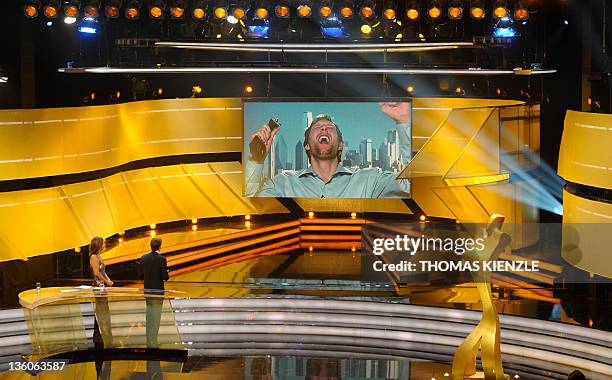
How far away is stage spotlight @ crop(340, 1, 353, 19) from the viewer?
10.7 meters

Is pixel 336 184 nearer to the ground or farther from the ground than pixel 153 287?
farther from the ground

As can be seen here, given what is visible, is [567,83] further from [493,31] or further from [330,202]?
[330,202]

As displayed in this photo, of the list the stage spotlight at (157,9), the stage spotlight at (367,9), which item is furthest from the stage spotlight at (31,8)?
the stage spotlight at (367,9)

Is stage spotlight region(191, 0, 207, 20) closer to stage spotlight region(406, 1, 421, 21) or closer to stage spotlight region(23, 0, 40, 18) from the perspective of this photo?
stage spotlight region(23, 0, 40, 18)

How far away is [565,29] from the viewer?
38.2 feet

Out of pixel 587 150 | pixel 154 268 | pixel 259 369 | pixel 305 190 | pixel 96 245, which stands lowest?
A: pixel 259 369

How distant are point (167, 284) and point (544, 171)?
4581mm

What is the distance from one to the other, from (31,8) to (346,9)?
3259mm

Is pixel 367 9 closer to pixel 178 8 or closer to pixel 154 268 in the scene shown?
pixel 178 8

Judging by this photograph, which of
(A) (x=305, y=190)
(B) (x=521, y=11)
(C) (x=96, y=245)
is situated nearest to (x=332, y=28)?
(B) (x=521, y=11)

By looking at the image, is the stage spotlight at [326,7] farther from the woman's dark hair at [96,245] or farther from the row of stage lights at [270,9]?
the woman's dark hair at [96,245]

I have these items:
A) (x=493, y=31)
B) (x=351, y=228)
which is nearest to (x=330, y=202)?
(x=351, y=228)

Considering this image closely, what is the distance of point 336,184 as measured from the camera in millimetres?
13836

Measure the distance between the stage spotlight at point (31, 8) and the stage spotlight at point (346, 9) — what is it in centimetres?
316
